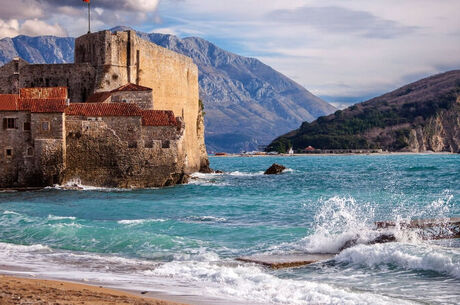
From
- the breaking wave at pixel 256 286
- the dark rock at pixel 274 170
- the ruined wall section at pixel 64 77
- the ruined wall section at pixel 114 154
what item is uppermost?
the ruined wall section at pixel 64 77

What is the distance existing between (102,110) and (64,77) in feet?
25.8

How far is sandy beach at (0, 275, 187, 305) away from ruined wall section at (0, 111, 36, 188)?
770 inches

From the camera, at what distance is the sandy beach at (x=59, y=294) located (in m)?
8.96

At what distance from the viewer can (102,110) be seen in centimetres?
3008

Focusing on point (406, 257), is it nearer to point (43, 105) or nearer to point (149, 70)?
point (43, 105)

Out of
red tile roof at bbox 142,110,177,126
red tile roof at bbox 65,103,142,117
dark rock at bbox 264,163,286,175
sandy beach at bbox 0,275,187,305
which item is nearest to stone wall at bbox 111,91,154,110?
red tile roof at bbox 142,110,177,126

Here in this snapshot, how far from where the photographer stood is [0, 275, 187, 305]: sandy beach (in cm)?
896

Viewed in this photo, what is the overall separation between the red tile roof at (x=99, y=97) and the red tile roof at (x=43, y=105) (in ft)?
13.4

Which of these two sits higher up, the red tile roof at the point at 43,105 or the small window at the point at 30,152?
the red tile roof at the point at 43,105

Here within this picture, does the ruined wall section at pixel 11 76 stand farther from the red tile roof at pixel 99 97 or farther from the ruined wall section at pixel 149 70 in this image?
the red tile roof at pixel 99 97

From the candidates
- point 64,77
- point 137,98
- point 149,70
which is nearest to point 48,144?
point 137,98

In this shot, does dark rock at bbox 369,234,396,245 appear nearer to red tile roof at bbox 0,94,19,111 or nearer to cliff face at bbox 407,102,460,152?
red tile roof at bbox 0,94,19,111

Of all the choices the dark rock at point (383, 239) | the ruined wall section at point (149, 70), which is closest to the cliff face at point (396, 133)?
the ruined wall section at point (149, 70)

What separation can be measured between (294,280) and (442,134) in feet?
634
